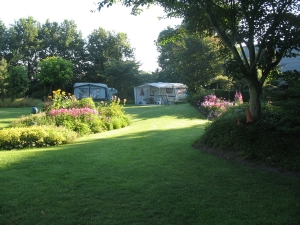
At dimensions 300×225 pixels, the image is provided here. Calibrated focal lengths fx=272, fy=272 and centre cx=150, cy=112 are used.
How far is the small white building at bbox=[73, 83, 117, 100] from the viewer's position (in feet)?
109

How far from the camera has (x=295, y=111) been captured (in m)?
4.05

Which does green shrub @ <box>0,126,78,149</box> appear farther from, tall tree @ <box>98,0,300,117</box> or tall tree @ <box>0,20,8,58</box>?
tall tree @ <box>0,20,8,58</box>

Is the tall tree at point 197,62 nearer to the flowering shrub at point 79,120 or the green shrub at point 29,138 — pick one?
the flowering shrub at point 79,120

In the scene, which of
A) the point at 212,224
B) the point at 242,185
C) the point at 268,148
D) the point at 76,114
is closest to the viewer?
the point at 212,224

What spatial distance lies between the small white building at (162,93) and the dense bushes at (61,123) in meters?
15.2

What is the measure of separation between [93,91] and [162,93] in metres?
9.53

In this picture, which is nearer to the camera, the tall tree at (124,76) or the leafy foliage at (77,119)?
the leafy foliage at (77,119)

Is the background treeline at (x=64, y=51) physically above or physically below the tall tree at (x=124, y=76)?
above

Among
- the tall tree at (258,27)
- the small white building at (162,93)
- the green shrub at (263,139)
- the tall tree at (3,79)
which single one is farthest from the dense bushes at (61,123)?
the tall tree at (3,79)

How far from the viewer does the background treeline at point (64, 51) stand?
3631 centimetres

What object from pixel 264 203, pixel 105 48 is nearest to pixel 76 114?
pixel 264 203

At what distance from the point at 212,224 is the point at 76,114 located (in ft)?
27.1

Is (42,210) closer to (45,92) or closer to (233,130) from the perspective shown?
(233,130)

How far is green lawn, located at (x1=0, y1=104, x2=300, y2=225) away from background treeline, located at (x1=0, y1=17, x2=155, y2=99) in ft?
95.8
